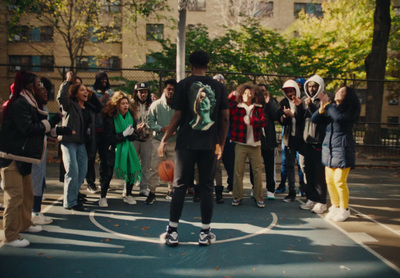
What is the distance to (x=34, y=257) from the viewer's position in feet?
13.4

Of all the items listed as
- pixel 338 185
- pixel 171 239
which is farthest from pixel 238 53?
pixel 171 239

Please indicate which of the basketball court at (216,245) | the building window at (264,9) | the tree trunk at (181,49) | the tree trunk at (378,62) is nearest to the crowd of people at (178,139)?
the basketball court at (216,245)

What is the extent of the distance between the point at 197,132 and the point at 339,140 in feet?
8.36

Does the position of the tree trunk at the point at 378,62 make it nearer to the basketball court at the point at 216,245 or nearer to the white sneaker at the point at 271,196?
the basketball court at the point at 216,245

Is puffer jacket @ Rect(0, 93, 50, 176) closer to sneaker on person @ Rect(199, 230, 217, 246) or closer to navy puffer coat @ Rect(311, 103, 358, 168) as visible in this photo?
sneaker on person @ Rect(199, 230, 217, 246)

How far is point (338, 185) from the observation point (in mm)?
5734

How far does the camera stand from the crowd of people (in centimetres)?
438

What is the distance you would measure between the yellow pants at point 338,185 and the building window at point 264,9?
2715cm

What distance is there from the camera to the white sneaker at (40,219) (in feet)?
17.4

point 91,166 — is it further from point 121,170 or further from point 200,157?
point 200,157

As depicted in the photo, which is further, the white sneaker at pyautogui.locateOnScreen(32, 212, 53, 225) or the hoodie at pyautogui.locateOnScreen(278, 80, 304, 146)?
the hoodie at pyautogui.locateOnScreen(278, 80, 304, 146)

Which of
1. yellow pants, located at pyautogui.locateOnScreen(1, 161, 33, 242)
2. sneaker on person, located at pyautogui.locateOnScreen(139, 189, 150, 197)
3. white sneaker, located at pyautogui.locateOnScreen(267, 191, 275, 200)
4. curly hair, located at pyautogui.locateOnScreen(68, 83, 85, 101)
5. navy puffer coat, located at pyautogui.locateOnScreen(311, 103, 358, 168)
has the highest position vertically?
curly hair, located at pyautogui.locateOnScreen(68, 83, 85, 101)

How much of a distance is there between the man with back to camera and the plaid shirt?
6.24 feet

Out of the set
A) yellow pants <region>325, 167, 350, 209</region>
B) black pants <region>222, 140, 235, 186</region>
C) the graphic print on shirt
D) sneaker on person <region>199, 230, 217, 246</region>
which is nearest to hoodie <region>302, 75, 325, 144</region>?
yellow pants <region>325, 167, 350, 209</region>
